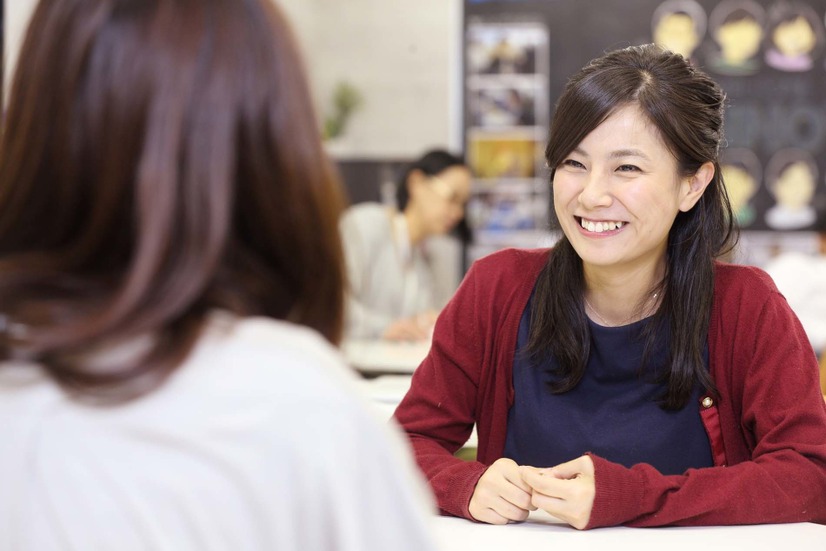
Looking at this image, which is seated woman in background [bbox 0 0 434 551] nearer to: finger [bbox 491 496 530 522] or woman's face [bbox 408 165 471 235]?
finger [bbox 491 496 530 522]

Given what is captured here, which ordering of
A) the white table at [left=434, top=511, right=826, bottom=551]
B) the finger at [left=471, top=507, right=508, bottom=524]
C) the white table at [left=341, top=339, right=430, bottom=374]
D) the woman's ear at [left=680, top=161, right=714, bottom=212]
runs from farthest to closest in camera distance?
the white table at [left=341, top=339, right=430, bottom=374] < the woman's ear at [left=680, top=161, right=714, bottom=212] < the finger at [left=471, top=507, right=508, bottom=524] < the white table at [left=434, top=511, right=826, bottom=551]

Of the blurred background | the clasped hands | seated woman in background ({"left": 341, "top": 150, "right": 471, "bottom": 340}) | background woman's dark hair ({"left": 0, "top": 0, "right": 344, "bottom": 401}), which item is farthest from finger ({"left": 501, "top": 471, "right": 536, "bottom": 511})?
the blurred background

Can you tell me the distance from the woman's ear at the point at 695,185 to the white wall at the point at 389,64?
4.94 metres

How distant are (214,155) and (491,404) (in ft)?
3.62

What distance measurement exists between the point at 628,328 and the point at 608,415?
0.16 metres

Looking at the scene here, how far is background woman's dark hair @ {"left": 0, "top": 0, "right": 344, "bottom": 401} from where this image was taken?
0.70 m

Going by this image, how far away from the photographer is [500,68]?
5.31 metres

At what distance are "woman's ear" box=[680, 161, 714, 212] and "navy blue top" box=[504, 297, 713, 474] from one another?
0.77ft

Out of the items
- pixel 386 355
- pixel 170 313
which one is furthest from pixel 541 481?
pixel 386 355

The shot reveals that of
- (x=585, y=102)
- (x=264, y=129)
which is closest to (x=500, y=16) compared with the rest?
(x=585, y=102)

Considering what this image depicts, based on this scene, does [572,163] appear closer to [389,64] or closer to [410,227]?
[410,227]

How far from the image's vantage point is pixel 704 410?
5.29ft

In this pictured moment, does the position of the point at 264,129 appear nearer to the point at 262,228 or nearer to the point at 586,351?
the point at 262,228

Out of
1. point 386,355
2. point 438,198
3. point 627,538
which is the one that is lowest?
point 386,355
